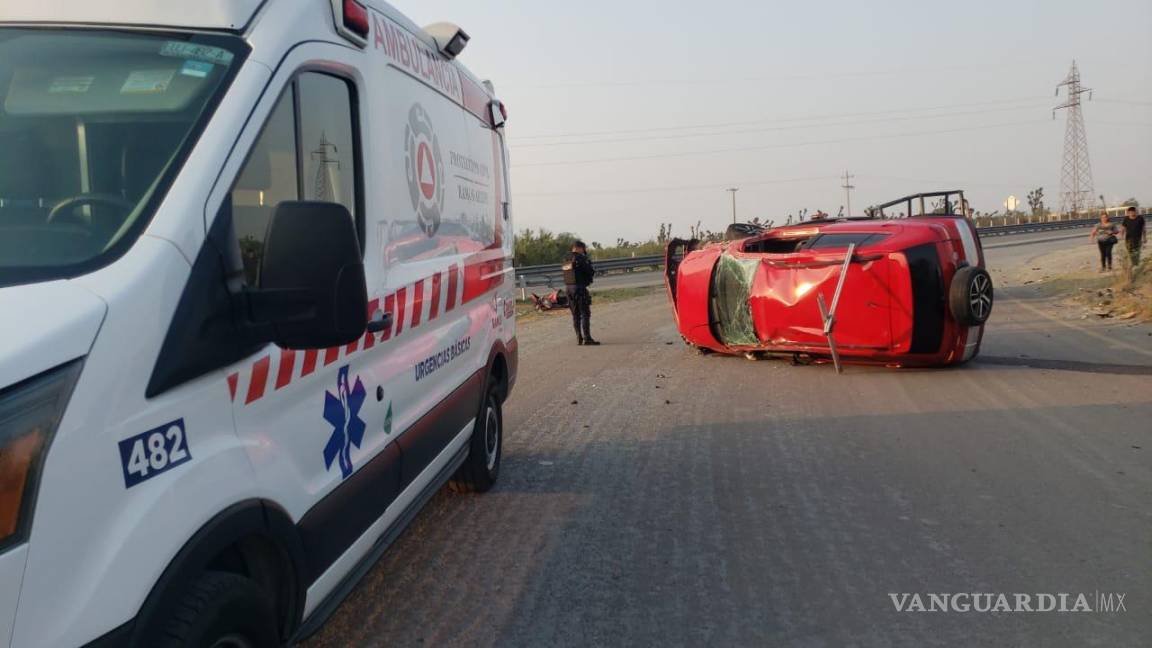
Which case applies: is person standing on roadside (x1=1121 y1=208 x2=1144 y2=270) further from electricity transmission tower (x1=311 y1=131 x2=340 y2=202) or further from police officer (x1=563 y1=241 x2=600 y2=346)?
electricity transmission tower (x1=311 y1=131 x2=340 y2=202)

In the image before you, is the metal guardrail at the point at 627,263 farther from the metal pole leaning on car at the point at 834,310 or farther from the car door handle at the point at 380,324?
the car door handle at the point at 380,324

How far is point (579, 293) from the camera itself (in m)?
14.2

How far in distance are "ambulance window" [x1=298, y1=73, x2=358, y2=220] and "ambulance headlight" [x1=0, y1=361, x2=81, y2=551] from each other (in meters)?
1.43

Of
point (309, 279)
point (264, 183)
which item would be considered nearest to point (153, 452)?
point (309, 279)

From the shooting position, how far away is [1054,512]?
16.3 feet

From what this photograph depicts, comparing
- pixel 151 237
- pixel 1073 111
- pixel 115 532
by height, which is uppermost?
pixel 1073 111

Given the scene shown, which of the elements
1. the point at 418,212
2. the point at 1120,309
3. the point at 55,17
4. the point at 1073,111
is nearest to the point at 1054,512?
the point at 418,212

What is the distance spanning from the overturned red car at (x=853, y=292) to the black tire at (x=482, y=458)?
5274mm

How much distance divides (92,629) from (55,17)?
6.15ft

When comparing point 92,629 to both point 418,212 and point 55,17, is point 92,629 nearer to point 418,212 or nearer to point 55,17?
point 55,17

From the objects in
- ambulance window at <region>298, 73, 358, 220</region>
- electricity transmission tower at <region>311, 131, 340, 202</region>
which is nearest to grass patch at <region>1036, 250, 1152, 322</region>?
ambulance window at <region>298, 73, 358, 220</region>

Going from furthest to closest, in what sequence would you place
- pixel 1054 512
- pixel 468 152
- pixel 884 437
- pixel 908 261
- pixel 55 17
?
pixel 908 261
pixel 884 437
pixel 468 152
pixel 1054 512
pixel 55 17

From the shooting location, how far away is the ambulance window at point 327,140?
3.05 metres

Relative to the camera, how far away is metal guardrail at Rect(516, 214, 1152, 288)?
30.4 m
